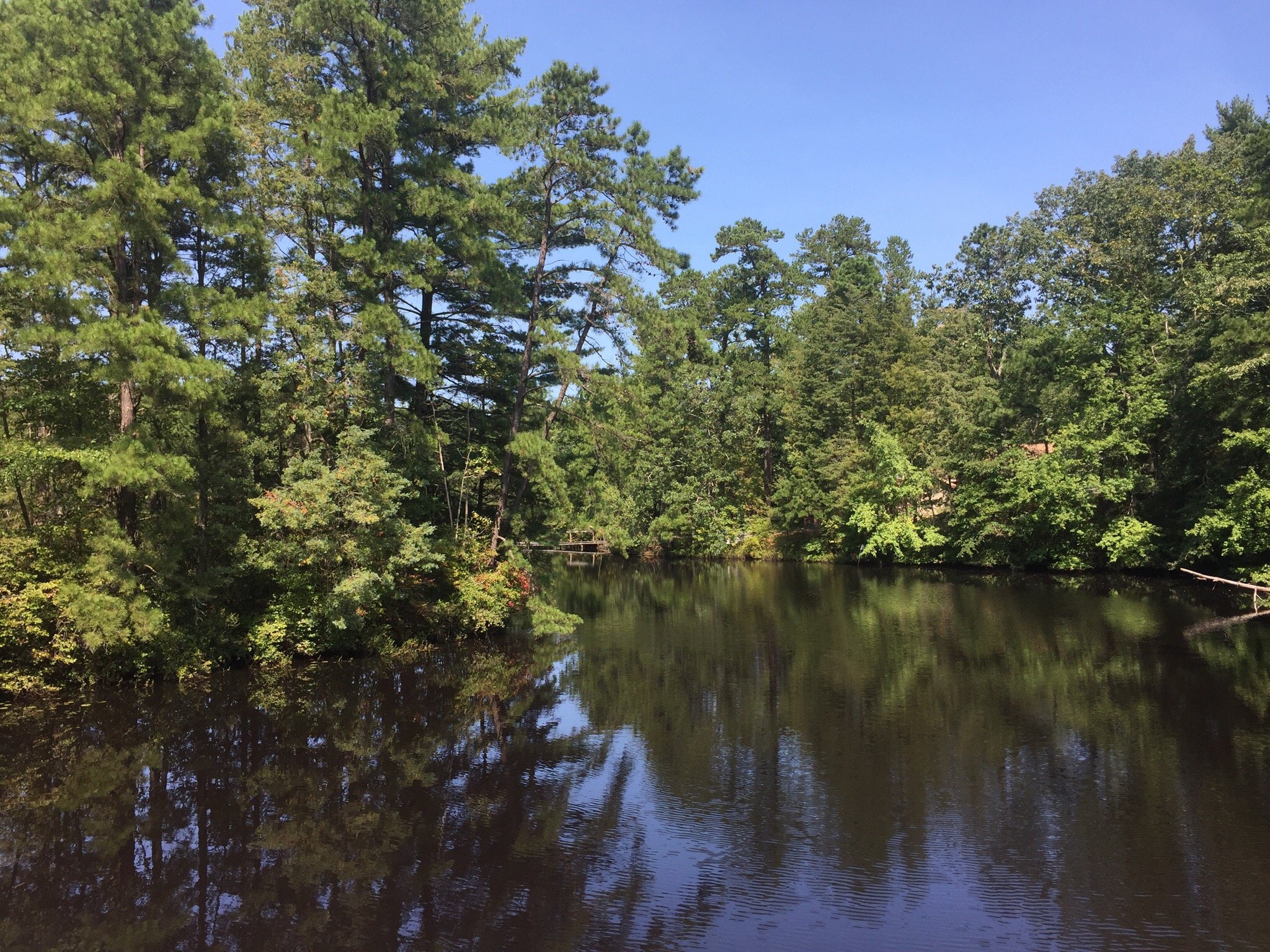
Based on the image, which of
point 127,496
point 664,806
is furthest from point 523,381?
point 664,806

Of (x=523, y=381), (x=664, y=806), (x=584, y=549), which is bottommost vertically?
(x=664, y=806)

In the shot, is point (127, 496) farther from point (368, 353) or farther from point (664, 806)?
point (664, 806)

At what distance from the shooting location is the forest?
42.0ft

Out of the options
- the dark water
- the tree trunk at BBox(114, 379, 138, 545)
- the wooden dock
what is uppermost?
the tree trunk at BBox(114, 379, 138, 545)

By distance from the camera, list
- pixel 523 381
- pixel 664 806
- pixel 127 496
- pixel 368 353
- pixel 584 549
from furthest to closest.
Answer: pixel 584 549 → pixel 523 381 → pixel 368 353 → pixel 127 496 → pixel 664 806

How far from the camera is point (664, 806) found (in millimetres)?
9180

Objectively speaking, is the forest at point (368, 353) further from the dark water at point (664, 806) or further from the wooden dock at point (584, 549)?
the wooden dock at point (584, 549)

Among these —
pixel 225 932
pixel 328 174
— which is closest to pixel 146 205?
pixel 328 174

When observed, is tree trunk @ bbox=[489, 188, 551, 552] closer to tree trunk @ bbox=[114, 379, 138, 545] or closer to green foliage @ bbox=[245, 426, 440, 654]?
green foliage @ bbox=[245, 426, 440, 654]

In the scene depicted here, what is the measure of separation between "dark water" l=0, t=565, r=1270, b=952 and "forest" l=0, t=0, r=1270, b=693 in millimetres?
2200

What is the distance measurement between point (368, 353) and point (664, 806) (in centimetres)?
1242

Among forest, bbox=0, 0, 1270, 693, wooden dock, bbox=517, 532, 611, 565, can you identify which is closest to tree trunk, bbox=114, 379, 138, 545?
forest, bbox=0, 0, 1270, 693

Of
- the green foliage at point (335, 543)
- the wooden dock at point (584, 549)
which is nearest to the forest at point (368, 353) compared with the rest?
the green foliage at point (335, 543)

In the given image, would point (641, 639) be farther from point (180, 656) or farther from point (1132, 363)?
point (1132, 363)
